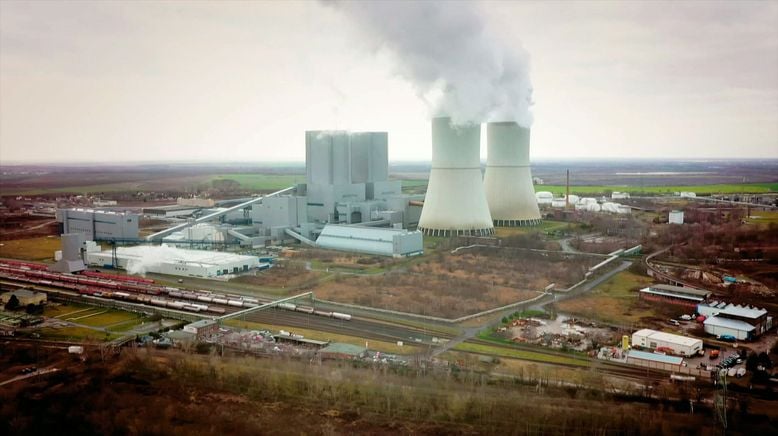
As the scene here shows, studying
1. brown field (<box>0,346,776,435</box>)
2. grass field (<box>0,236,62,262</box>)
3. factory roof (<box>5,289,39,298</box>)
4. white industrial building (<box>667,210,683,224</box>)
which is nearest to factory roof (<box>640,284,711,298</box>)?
brown field (<box>0,346,776,435</box>)

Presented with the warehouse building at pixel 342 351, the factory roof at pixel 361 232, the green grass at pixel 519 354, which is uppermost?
the factory roof at pixel 361 232

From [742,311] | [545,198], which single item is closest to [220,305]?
[742,311]

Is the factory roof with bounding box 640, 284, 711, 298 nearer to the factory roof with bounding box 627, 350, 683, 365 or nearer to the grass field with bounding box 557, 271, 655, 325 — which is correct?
the grass field with bounding box 557, 271, 655, 325

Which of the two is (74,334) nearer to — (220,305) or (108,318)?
A: (108,318)

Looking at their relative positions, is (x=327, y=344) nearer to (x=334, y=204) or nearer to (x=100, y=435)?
(x=100, y=435)

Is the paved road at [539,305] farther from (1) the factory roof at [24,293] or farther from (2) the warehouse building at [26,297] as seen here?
(1) the factory roof at [24,293]

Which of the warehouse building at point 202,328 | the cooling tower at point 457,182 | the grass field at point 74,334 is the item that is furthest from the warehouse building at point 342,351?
the cooling tower at point 457,182

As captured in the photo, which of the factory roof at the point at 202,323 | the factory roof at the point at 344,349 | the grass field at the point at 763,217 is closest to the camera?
the factory roof at the point at 344,349
